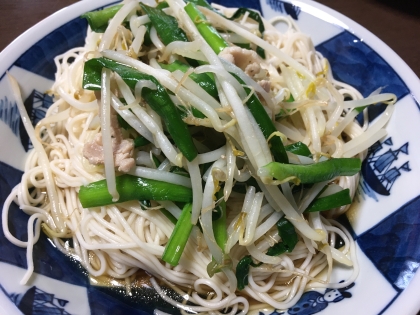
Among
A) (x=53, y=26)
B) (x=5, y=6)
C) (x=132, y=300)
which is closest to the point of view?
(x=132, y=300)

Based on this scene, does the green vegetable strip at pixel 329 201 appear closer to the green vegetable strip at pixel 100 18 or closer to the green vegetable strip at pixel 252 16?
the green vegetable strip at pixel 252 16

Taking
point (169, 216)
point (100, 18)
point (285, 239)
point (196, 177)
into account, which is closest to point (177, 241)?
point (169, 216)

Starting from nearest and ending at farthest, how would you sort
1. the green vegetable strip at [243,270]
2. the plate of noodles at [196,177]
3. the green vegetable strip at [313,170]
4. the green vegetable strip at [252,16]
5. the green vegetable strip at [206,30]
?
the green vegetable strip at [313,170], the plate of noodles at [196,177], the green vegetable strip at [243,270], the green vegetable strip at [206,30], the green vegetable strip at [252,16]

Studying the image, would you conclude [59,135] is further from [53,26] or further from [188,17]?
[188,17]

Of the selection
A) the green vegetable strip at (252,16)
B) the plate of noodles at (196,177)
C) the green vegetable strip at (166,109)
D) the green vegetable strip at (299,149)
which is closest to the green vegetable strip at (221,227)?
the plate of noodles at (196,177)

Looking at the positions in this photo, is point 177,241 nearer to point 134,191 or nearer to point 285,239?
point 134,191

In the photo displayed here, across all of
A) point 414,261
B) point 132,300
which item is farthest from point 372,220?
point 132,300

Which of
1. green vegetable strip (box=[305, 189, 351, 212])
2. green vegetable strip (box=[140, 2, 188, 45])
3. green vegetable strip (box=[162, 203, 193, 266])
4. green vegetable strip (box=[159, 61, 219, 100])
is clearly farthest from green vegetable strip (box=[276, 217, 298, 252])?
green vegetable strip (box=[140, 2, 188, 45])
